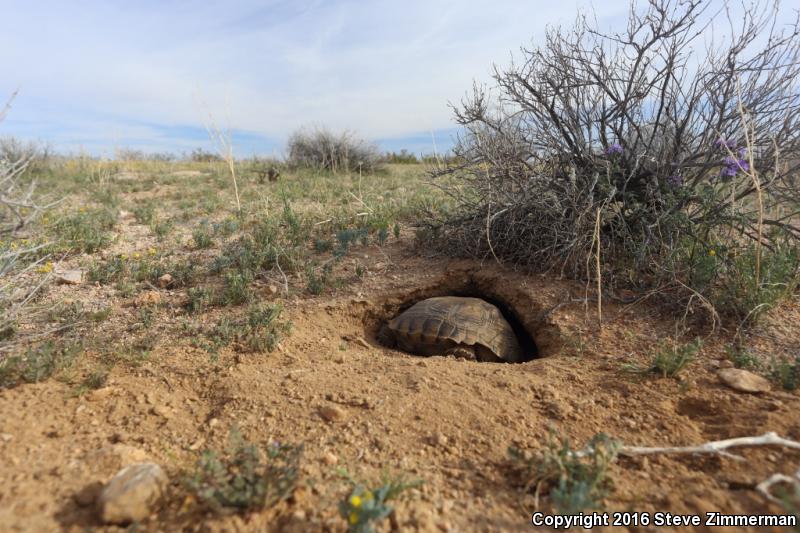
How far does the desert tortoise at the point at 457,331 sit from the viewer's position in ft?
11.9

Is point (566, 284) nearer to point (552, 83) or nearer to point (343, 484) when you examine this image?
point (552, 83)

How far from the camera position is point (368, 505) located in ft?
4.70

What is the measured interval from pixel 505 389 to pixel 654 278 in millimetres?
1782

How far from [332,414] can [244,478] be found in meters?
0.59

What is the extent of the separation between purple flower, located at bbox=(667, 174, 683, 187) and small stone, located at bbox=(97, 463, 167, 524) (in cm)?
394

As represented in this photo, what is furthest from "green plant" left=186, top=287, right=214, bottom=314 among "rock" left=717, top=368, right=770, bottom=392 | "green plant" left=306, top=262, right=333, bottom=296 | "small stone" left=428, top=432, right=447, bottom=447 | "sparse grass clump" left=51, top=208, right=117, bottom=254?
"rock" left=717, top=368, right=770, bottom=392

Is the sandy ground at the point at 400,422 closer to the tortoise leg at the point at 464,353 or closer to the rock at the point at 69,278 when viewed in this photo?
the tortoise leg at the point at 464,353

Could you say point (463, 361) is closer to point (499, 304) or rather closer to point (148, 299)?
point (499, 304)

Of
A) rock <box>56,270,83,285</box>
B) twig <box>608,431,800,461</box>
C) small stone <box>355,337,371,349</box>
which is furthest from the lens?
rock <box>56,270,83,285</box>

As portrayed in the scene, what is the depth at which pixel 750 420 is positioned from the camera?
204 centimetres

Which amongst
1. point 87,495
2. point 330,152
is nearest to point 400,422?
point 87,495

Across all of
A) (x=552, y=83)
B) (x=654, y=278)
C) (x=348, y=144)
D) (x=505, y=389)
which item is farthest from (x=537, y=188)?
(x=348, y=144)

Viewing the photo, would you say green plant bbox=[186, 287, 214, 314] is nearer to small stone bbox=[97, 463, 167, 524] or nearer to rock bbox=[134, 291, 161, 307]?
rock bbox=[134, 291, 161, 307]

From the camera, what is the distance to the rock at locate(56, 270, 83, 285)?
3846 mm
